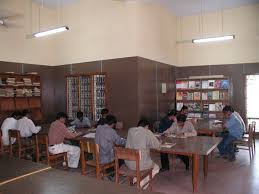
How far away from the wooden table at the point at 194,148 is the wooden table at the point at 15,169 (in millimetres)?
2002

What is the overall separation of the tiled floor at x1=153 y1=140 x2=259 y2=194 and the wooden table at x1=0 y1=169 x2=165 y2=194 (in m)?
2.29

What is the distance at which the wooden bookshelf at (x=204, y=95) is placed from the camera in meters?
7.97

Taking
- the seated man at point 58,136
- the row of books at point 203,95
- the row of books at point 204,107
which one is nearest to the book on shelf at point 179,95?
the row of books at point 203,95

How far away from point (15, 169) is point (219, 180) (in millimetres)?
3504

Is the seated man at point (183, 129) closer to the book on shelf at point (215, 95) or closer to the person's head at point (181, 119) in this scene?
the person's head at point (181, 119)

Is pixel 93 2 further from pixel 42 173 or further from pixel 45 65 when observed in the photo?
pixel 42 173

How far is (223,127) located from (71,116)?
450 centimetres

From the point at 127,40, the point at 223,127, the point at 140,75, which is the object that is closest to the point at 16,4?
the point at 127,40

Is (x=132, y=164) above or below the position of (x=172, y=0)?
below

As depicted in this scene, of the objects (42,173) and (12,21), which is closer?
(42,173)

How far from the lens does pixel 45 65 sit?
25.6 ft

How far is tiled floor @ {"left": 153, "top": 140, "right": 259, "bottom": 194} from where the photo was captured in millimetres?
3961

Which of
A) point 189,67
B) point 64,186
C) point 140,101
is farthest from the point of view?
point 189,67

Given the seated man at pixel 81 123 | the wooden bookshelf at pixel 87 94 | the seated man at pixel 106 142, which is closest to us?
the seated man at pixel 106 142
